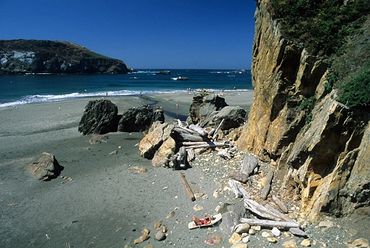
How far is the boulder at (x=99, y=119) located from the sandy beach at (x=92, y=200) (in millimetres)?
2792

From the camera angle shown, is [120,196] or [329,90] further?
[120,196]

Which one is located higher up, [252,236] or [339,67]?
[339,67]

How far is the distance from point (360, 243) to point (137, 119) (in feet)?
59.6

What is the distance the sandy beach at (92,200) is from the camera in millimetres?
10875

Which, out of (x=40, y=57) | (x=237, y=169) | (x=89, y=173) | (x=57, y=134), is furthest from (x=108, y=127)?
(x=40, y=57)

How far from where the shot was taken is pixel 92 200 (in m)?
13.3

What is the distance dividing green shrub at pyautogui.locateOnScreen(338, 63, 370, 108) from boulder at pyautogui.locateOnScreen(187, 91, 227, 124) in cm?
1316

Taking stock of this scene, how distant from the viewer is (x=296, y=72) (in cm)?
1389

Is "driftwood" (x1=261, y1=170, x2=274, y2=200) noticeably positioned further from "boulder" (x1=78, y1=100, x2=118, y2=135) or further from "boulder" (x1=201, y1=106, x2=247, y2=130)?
"boulder" (x1=78, y1=100, x2=118, y2=135)

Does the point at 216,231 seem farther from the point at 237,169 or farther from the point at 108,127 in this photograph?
the point at 108,127

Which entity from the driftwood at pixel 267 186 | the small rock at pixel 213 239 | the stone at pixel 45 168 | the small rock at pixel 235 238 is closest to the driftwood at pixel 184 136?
the driftwood at pixel 267 186

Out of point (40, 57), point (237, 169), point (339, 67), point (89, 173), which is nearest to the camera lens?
point (339, 67)

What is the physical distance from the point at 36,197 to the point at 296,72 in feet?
37.8

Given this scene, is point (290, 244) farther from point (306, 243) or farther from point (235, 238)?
point (235, 238)
